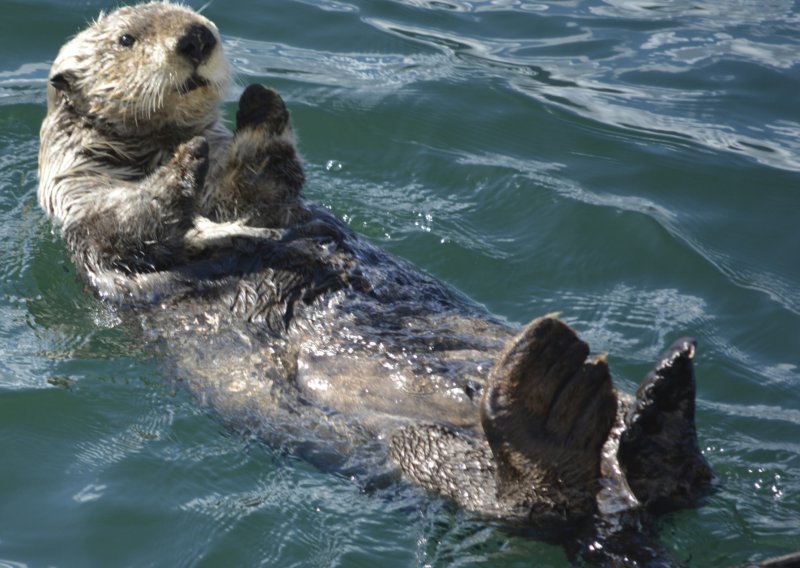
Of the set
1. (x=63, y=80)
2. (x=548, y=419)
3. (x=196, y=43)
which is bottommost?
(x=548, y=419)

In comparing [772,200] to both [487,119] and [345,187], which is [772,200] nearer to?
[487,119]

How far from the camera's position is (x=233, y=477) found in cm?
441

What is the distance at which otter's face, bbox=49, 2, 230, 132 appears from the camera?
16.5 feet

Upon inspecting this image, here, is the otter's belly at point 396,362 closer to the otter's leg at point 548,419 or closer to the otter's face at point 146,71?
the otter's leg at point 548,419

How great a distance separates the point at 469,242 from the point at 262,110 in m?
1.62

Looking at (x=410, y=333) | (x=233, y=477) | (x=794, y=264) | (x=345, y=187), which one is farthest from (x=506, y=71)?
(x=233, y=477)

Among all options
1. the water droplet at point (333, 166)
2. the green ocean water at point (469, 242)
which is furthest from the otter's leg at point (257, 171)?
the water droplet at point (333, 166)

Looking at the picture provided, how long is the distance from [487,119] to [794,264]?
7.26ft

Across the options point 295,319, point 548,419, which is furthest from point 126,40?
point 548,419

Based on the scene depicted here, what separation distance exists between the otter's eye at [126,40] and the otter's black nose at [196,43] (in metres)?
0.35

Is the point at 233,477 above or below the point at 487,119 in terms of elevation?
below

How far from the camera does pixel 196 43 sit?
4980mm

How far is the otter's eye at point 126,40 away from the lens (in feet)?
17.1

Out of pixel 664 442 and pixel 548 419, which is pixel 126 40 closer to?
pixel 548 419
